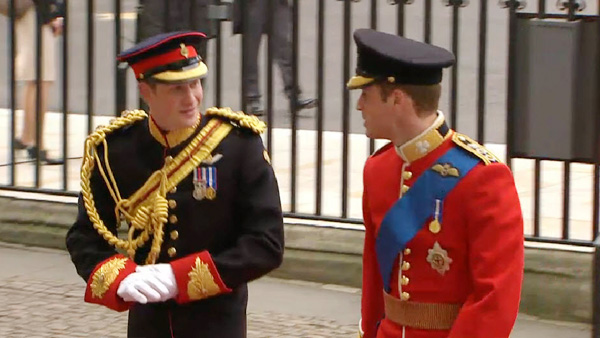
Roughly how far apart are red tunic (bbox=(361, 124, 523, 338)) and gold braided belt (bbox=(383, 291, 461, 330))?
0.04 ft

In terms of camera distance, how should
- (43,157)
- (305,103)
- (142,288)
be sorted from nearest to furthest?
(142,288) → (305,103) → (43,157)

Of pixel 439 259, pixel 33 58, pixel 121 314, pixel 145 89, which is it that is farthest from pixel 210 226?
pixel 33 58

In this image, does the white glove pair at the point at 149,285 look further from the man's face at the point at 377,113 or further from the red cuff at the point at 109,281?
the man's face at the point at 377,113

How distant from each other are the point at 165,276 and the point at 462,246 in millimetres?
890

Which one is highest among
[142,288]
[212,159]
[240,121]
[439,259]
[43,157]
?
[240,121]

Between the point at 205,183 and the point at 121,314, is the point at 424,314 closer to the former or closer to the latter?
the point at 205,183

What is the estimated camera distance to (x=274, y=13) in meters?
7.76

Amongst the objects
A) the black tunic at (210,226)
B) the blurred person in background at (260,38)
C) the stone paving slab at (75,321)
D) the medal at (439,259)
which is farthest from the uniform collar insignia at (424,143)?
the blurred person in background at (260,38)

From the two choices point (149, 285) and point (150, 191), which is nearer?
point (149, 285)

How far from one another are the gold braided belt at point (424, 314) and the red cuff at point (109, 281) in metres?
0.80

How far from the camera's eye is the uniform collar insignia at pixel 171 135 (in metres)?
4.15

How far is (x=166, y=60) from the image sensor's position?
4090 mm

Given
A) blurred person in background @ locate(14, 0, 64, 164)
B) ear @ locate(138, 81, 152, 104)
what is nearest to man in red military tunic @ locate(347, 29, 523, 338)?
ear @ locate(138, 81, 152, 104)

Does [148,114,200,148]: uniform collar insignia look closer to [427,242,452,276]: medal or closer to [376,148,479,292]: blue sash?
[376,148,479,292]: blue sash
